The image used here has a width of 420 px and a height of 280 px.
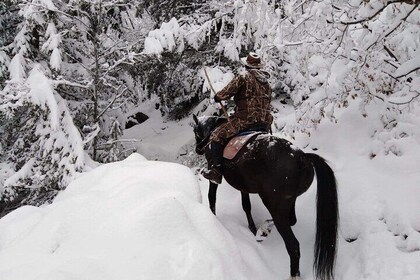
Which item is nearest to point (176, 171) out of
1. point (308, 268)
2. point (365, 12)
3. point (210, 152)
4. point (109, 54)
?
point (210, 152)

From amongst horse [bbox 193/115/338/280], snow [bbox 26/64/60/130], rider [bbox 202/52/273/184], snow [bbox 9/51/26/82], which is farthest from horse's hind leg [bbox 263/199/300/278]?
snow [bbox 9/51/26/82]

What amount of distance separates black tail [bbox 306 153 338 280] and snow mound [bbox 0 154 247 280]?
980 millimetres

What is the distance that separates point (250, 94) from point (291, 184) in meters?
1.50

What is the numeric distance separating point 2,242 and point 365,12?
4830 millimetres

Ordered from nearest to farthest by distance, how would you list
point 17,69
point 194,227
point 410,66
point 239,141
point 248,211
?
point 410,66 < point 194,227 < point 239,141 < point 248,211 < point 17,69

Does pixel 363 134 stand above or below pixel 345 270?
above

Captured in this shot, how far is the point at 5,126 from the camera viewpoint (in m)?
9.75

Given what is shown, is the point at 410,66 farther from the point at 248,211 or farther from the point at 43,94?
the point at 43,94

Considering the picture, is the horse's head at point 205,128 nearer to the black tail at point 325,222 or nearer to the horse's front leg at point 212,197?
the horse's front leg at point 212,197

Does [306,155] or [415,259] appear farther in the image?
[306,155]

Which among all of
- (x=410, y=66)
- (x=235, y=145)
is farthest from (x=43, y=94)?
(x=410, y=66)

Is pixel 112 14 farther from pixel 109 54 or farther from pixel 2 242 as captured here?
pixel 2 242

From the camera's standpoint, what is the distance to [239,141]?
515 cm

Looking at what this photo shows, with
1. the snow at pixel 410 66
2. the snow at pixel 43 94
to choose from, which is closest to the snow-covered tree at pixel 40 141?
the snow at pixel 43 94
